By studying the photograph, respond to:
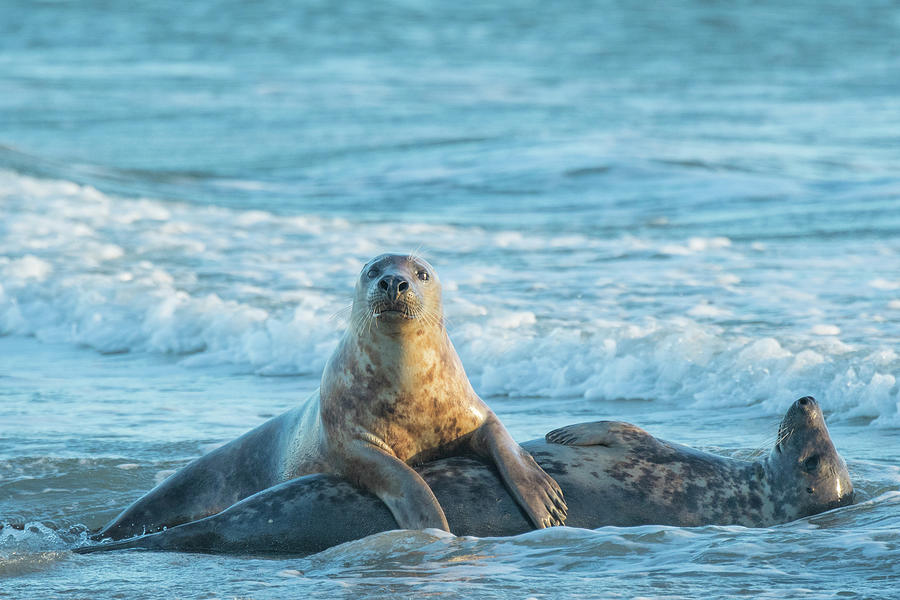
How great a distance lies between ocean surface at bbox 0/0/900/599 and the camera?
15.9ft

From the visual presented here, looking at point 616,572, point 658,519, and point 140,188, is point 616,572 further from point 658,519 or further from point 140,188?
point 140,188

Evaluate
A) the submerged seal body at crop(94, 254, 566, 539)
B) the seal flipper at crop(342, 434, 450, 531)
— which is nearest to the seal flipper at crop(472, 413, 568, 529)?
the submerged seal body at crop(94, 254, 566, 539)

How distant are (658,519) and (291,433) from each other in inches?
58.8

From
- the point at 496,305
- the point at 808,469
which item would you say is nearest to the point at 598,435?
the point at 808,469

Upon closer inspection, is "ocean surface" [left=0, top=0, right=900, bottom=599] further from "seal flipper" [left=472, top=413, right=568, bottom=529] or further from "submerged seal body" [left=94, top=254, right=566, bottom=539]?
"submerged seal body" [left=94, top=254, right=566, bottom=539]

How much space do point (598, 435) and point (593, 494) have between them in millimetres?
378

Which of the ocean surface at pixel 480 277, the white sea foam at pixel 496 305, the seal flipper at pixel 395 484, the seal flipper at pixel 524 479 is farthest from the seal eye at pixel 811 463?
the white sea foam at pixel 496 305

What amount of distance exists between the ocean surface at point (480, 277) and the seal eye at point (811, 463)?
0.70ft

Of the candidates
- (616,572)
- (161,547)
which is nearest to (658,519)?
(616,572)

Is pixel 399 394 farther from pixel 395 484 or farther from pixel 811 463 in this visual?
pixel 811 463

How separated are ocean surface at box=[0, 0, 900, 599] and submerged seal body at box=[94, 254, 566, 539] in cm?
27

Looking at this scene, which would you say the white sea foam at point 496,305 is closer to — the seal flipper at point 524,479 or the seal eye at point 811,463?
the seal eye at point 811,463

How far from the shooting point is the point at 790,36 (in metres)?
32.2

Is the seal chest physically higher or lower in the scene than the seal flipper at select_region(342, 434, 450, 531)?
higher
